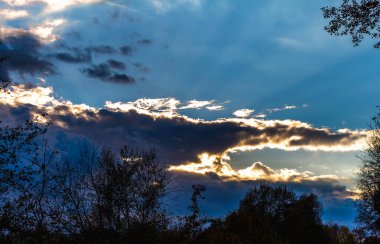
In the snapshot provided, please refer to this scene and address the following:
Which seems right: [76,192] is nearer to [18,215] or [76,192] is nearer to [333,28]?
[18,215]

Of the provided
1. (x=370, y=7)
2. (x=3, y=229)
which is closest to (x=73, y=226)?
(x=3, y=229)

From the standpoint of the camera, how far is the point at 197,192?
24.8 meters

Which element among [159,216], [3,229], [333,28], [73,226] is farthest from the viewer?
[159,216]

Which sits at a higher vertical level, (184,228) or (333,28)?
(333,28)

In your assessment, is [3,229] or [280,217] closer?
[3,229]

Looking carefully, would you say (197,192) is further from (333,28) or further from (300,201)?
(300,201)

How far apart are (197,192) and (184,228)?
7.82 ft

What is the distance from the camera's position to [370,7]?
13250 mm

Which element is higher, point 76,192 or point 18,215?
point 76,192

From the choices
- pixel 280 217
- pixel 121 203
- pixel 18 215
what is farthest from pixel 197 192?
pixel 280 217

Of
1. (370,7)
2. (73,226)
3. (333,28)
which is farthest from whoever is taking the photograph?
(73,226)

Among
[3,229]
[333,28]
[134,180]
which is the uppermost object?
[333,28]

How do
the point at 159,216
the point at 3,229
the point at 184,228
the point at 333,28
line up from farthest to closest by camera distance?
the point at 159,216, the point at 184,228, the point at 3,229, the point at 333,28

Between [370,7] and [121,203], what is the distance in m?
19.9
